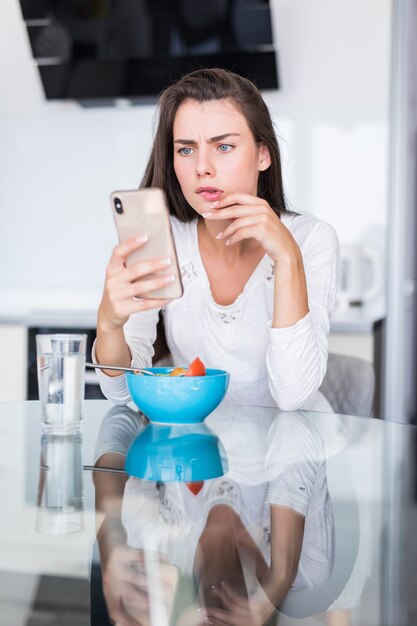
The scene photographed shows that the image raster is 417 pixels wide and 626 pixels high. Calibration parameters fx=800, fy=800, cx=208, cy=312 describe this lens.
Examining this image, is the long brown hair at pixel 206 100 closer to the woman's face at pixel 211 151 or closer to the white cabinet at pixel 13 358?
the woman's face at pixel 211 151

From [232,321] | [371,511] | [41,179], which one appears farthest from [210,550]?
[41,179]

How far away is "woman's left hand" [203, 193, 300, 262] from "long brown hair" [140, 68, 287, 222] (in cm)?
30

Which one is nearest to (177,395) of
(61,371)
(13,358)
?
(61,371)

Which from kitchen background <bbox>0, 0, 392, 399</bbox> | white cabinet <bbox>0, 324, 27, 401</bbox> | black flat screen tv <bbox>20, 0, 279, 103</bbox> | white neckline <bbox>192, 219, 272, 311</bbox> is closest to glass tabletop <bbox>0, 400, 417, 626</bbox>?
white neckline <bbox>192, 219, 272, 311</bbox>

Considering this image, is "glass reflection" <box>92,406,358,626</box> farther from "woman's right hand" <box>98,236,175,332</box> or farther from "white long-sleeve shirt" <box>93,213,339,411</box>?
"white long-sleeve shirt" <box>93,213,339,411</box>

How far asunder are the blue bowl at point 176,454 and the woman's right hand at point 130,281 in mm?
205

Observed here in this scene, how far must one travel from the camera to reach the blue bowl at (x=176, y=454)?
3.41ft

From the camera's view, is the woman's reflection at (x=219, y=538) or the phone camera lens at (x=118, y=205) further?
the phone camera lens at (x=118, y=205)

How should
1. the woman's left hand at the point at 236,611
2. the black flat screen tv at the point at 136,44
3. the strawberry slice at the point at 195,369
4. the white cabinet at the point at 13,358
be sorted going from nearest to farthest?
the woman's left hand at the point at 236,611, the strawberry slice at the point at 195,369, the white cabinet at the point at 13,358, the black flat screen tv at the point at 136,44

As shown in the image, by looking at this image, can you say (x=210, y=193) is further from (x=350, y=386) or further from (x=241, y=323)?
(x=350, y=386)

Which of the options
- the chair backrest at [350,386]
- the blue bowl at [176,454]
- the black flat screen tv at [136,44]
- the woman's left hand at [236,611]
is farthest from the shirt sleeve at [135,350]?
the black flat screen tv at [136,44]

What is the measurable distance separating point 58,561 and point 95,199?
3024 mm

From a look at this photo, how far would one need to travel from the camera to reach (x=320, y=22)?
11.1 ft

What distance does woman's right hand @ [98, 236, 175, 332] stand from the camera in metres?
1.27
